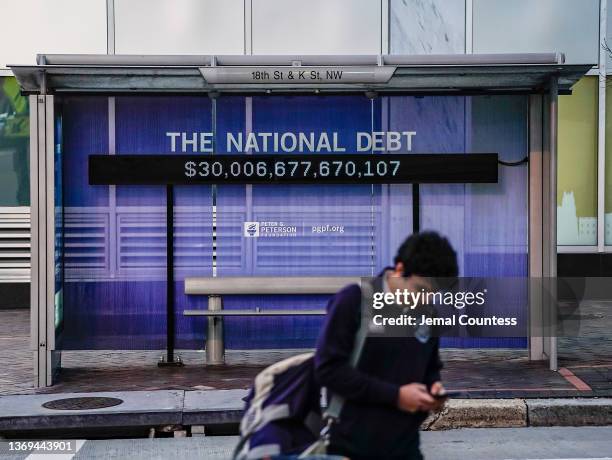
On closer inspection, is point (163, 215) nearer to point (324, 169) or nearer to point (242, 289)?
point (242, 289)

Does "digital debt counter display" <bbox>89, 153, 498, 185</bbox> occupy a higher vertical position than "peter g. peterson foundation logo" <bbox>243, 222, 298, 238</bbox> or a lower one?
higher

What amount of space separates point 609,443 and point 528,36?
10373 mm

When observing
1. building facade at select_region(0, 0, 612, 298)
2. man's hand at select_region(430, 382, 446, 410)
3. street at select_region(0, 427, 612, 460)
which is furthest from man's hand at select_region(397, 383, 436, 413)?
building facade at select_region(0, 0, 612, 298)

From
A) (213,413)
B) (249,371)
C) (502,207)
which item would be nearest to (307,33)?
(502,207)

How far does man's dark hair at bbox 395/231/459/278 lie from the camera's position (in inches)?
157

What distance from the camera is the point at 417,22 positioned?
1788 centimetres

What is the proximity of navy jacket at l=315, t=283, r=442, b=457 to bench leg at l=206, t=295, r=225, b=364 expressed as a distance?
7.78 metres

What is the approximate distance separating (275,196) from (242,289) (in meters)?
1.10

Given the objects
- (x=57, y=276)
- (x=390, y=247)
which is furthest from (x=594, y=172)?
(x=57, y=276)

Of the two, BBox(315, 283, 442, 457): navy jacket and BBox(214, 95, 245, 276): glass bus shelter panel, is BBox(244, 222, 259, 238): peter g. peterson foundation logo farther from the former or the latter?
BBox(315, 283, 442, 457): navy jacket

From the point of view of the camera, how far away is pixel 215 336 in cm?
1174

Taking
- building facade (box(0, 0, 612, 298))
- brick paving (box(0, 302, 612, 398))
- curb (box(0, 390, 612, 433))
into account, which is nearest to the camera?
curb (box(0, 390, 612, 433))

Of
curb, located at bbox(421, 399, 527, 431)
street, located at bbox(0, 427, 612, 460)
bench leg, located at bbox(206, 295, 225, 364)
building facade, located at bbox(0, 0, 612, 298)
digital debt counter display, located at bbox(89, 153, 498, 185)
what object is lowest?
street, located at bbox(0, 427, 612, 460)

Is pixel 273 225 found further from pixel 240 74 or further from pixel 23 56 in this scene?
pixel 23 56
